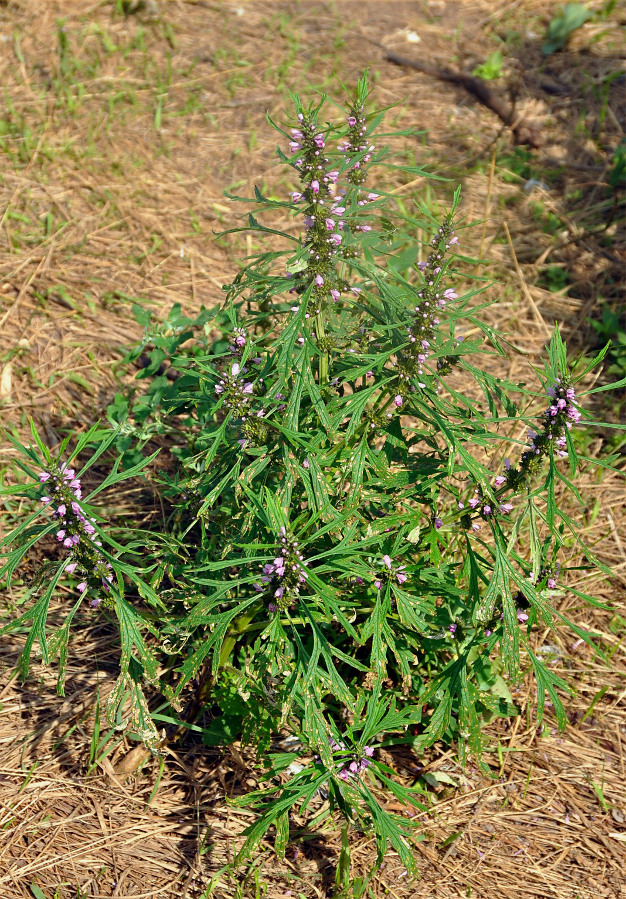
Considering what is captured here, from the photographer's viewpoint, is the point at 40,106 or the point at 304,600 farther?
the point at 40,106

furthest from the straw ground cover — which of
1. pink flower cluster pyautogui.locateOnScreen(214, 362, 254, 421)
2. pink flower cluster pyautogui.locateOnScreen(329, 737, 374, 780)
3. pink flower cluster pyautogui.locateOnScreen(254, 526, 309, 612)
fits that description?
pink flower cluster pyautogui.locateOnScreen(214, 362, 254, 421)

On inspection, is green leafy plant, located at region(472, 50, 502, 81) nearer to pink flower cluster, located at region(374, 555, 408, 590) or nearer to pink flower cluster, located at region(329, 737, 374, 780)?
pink flower cluster, located at region(374, 555, 408, 590)

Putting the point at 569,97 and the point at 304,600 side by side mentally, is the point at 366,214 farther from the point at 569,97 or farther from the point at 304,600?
the point at 569,97

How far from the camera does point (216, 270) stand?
4625 mm

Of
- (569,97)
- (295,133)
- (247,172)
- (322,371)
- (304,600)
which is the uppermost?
(569,97)

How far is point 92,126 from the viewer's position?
5219 mm

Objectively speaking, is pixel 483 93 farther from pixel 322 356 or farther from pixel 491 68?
pixel 322 356

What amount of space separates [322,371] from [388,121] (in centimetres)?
387

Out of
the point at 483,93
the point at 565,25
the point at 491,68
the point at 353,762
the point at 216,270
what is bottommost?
the point at 353,762

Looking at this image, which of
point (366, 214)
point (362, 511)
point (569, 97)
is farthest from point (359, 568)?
point (569, 97)

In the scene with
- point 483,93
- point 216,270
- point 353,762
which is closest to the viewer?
point 353,762

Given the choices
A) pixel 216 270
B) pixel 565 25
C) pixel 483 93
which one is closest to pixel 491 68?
pixel 483 93

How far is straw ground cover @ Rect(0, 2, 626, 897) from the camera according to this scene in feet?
8.57

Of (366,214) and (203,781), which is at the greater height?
(366,214)
